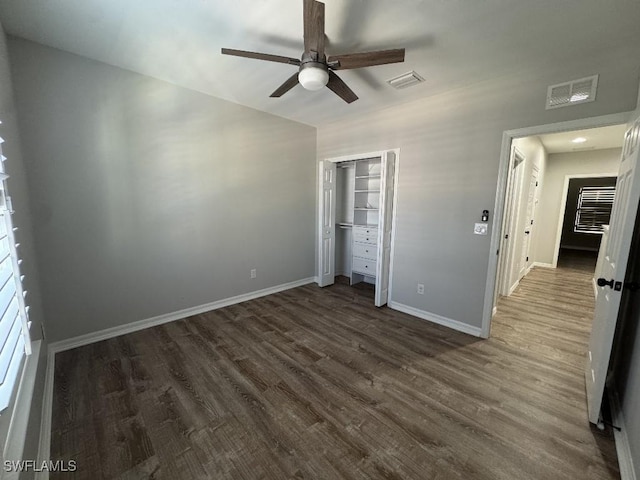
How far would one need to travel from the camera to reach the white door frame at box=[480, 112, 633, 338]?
2.13 m

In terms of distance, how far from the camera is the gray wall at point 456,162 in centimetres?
217

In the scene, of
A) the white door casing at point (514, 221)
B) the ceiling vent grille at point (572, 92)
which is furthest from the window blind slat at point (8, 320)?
the white door casing at point (514, 221)

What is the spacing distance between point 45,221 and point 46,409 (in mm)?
1518

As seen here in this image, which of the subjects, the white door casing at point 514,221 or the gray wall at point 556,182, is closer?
the white door casing at point 514,221

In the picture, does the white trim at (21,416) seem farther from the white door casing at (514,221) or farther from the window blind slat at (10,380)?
the white door casing at (514,221)

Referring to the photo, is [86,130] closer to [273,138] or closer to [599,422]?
[273,138]

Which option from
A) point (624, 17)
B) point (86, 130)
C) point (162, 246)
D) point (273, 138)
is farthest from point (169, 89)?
point (624, 17)

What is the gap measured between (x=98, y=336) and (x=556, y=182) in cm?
847

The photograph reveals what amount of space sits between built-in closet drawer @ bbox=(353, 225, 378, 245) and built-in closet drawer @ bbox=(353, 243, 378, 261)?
69 mm

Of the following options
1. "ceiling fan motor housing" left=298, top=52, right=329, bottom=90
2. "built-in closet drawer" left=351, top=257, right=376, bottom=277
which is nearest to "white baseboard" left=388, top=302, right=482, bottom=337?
"built-in closet drawer" left=351, top=257, right=376, bottom=277

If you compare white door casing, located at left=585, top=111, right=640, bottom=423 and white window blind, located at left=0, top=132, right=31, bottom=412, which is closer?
white window blind, located at left=0, top=132, right=31, bottom=412

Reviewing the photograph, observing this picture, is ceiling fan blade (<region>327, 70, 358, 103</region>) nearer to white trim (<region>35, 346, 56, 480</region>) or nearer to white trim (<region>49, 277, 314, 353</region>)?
white trim (<region>49, 277, 314, 353</region>)

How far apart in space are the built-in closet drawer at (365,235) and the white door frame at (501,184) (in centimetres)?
168

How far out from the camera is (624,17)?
5.31 ft
